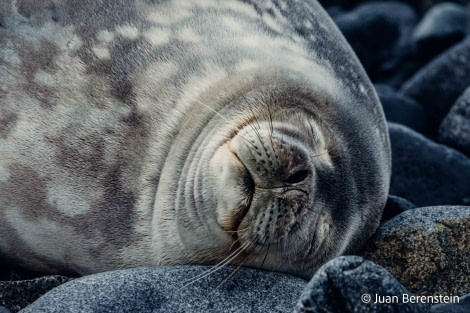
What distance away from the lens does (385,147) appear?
4.35 meters

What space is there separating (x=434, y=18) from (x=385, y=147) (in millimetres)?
5109

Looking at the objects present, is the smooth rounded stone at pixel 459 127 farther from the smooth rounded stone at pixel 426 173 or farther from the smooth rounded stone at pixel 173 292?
the smooth rounded stone at pixel 173 292

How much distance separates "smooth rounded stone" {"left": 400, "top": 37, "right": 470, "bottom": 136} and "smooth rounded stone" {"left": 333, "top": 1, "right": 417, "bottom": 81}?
128 centimetres

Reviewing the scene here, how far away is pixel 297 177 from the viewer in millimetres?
3480

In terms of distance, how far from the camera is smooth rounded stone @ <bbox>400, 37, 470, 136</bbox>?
23.2ft

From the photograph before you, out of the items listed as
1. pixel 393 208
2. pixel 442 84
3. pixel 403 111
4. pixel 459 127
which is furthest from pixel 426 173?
pixel 442 84

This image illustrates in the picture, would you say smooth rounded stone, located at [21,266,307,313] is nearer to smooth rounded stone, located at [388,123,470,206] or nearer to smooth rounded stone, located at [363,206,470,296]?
smooth rounded stone, located at [363,206,470,296]

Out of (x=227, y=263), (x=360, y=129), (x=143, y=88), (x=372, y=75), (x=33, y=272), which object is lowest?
(x=372, y=75)

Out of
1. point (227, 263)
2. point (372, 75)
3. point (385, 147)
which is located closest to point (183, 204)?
point (227, 263)

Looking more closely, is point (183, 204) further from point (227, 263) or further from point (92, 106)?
point (92, 106)

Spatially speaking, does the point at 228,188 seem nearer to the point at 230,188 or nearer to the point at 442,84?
the point at 230,188

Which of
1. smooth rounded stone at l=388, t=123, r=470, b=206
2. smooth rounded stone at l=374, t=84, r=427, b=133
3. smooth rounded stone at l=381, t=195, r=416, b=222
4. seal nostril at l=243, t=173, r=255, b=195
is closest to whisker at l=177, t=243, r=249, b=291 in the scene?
seal nostril at l=243, t=173, r=255, b=195

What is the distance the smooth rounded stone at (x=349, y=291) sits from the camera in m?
2.93

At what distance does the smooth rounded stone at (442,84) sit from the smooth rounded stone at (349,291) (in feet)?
13.7
